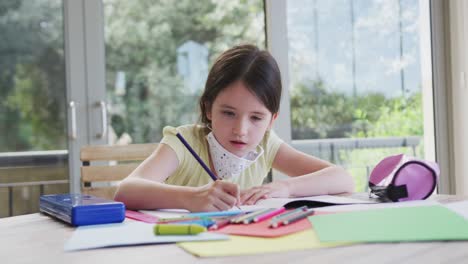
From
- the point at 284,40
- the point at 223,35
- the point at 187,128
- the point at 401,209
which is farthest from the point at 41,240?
the point at 223,35

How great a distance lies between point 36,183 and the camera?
2785mm

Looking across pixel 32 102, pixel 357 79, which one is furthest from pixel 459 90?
pixel 32 102

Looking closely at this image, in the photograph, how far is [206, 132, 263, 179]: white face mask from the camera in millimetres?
1508

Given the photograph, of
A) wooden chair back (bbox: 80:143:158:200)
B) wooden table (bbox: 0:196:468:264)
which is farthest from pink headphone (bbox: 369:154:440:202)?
wooden chair back (bbox: 80:143:158:200)

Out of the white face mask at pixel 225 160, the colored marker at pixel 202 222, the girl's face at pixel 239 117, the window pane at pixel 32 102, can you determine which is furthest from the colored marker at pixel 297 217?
the window pane at pixel 32 102

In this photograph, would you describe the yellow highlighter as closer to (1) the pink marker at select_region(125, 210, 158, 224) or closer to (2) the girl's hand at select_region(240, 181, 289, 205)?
(1) the pink marker at select_region(125, 210, 158, 224)

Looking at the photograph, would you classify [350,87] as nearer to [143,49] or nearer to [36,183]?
[143,49]

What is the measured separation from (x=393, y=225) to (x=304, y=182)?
538mm

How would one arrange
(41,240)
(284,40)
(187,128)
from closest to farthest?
(41,240) < (187,128) < (284,40)

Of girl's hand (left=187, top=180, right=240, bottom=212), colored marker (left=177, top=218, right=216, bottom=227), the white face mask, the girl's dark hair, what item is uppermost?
the girl's dark hair

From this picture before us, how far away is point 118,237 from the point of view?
0.81m

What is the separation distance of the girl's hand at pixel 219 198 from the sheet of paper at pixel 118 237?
160 millimetres

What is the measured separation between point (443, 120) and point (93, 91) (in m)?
2.04

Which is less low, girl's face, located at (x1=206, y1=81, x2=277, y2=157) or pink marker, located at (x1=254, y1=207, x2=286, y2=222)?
girl's face, located at (x1=206, y1=81, x2=277, y2=157)
